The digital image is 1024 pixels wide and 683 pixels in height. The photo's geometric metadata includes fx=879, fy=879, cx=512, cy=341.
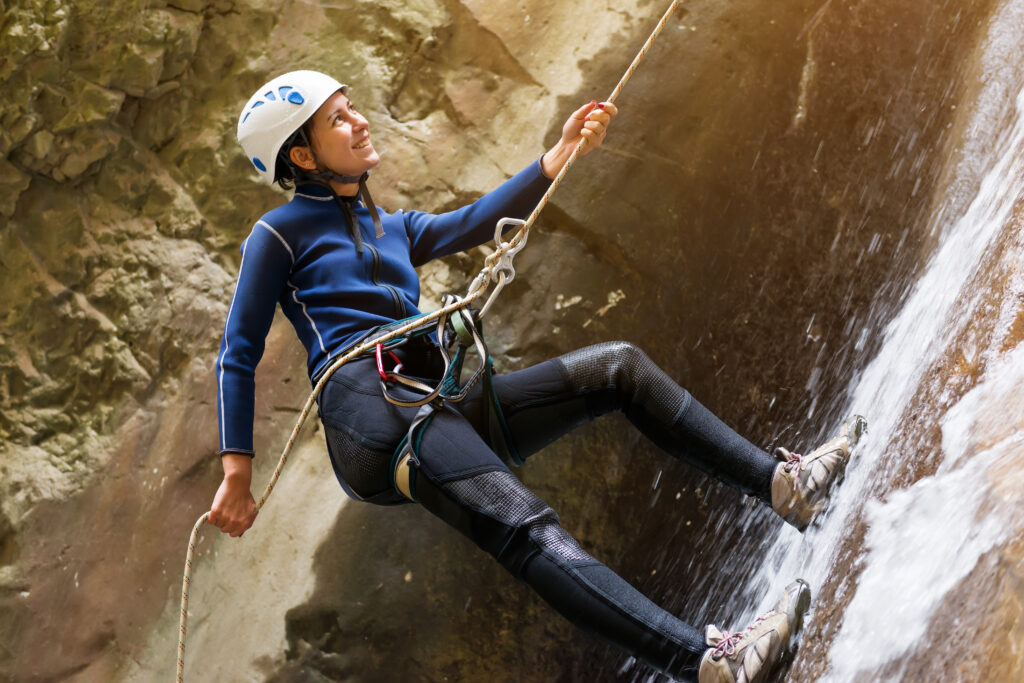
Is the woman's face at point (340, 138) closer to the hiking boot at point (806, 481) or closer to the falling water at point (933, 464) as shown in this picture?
the hiking boot at point (806, 481)

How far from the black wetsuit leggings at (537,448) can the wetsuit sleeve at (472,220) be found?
1.17 ft

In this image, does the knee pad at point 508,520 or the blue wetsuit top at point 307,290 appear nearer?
the knee pad at point 508,520

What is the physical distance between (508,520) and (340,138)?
3.25 feet

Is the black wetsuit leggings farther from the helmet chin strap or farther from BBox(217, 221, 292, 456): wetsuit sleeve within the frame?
the helmet chin strap

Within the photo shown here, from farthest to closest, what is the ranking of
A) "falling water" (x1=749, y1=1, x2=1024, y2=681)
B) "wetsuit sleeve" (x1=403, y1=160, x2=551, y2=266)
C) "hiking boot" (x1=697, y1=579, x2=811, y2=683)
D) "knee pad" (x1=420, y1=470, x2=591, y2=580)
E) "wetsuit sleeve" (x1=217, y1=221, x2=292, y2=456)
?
"wetsuit sleeve" (x1=403, y1=160, x2=551, y2=266)
"wetsuit sleeve" (x1=217, y1=221, x2=292, y2=456)
"knee pad" (x1=420, y1=470, x2=591, y2=580)
"hiking boot" (x1=697, y1=579, x2=811, y2=683)
"falling water" (x1=749, y1=1, x2=1024, y2=681)

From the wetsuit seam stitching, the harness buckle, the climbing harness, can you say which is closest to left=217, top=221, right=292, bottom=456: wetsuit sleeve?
the climbing harness

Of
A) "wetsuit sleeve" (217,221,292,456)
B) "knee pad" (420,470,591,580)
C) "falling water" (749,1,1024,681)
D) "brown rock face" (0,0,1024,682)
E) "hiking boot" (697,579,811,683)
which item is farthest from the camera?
"brown rock face" (0,0,1024,682)

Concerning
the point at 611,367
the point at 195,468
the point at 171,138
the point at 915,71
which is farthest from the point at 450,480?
the point at 915,71

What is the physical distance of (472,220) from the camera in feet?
7.64

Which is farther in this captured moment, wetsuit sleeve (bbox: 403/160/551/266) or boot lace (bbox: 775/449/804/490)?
wetsuit sleeve (bbox: 403/160/551/266)

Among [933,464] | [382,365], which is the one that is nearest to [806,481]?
[933,464]

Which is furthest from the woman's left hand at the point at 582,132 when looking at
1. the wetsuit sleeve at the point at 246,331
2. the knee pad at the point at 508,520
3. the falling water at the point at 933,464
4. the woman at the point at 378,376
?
the falling water at the point at 933,464

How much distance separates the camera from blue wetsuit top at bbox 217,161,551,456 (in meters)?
2.06

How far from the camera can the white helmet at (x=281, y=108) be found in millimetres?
2088
